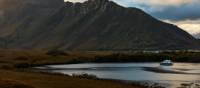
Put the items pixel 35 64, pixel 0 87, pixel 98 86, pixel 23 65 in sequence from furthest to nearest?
pixel 35 64 < pixel 23 65 < pixel 98 86 < pixel 0 87

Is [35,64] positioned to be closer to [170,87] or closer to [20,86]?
[170,87]

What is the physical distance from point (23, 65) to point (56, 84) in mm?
95017

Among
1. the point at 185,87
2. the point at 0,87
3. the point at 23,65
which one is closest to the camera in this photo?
the point at 0,87

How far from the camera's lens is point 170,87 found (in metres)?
91.7

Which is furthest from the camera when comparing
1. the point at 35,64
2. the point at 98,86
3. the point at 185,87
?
the point at 35,64

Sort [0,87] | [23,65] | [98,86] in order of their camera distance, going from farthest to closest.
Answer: [23,65] < [98,86] < [0,87]

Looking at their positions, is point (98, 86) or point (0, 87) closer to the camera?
point (0, 87)

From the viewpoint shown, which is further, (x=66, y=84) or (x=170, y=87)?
(x=170, y=87)

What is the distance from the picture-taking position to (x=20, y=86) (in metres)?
59.7

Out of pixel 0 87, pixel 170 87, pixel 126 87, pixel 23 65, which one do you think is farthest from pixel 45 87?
pixel 23 65

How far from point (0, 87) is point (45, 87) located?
996 cm

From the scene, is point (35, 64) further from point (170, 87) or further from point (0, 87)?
point (0, 87)

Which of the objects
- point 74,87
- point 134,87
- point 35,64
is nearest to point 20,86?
point 74,87

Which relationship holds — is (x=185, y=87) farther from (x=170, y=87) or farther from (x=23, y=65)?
(x=23, y=65)
